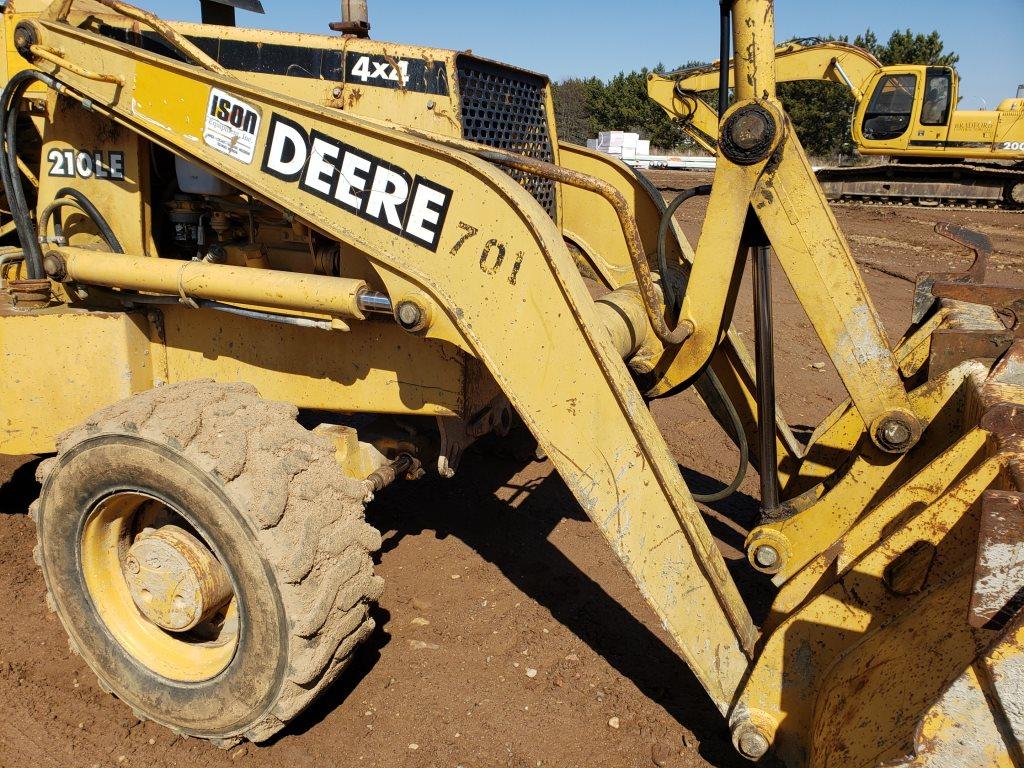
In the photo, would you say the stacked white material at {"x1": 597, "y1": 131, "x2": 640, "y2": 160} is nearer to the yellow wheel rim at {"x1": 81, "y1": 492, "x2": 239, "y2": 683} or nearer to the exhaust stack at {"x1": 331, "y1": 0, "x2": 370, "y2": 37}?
the exhaust stack at {"x1": 331, "y1": 0, "x2": 370, "y2": 37}

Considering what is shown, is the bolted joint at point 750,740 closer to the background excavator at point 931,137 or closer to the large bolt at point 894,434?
the large bolt at point 894,434

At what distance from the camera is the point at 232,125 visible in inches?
105

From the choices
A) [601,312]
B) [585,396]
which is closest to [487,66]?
[601,312]

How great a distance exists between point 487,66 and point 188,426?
1.72 metres

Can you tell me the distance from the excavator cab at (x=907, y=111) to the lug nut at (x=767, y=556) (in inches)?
655

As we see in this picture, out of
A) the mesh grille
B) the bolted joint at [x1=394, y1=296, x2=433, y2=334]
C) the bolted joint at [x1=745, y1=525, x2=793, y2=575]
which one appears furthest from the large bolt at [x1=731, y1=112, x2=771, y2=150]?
the bolted joint at [x1=745, y1=525, x2=793, y2=575]

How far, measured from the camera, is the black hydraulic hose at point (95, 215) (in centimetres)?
314

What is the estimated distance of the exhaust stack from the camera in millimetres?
3066

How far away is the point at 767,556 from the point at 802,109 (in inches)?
1668

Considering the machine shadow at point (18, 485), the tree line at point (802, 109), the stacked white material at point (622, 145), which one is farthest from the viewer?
the tree line at point (802, 109)

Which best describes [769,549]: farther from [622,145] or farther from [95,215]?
[622,145]

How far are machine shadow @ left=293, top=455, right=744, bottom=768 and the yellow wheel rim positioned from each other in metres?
0.41

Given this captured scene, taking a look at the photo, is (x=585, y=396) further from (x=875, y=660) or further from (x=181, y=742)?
(x=181, y=742)

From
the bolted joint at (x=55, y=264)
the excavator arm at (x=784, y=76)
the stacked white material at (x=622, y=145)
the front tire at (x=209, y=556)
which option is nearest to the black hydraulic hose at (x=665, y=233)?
the front tire at (x=209, y=556)
